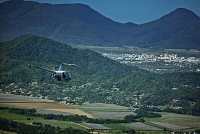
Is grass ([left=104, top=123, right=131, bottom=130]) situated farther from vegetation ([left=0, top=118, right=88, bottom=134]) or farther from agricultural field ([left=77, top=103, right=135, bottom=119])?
vegetation ([left=0, top=118, right=88, bottom=134])

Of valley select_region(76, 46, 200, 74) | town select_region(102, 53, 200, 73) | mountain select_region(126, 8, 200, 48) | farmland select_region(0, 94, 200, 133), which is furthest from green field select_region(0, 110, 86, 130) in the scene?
mountain select_region(126, 8, 200, 48)

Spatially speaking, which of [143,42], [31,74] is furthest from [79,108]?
[143,42]

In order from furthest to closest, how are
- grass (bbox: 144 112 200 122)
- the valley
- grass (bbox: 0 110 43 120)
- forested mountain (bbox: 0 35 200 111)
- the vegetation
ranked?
the valley < forested mountain (bbox: 0 35 200 111) < grass (bbox: 144 112 200 122) < grass (bbox: 0 110 43 120) < the vegetation

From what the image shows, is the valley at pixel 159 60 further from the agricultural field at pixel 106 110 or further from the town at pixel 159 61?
the agricultural field at pixel 106 110

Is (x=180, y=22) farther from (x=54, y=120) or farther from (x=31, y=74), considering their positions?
(x=54, y=120)

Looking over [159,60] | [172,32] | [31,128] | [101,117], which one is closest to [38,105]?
[101,117]

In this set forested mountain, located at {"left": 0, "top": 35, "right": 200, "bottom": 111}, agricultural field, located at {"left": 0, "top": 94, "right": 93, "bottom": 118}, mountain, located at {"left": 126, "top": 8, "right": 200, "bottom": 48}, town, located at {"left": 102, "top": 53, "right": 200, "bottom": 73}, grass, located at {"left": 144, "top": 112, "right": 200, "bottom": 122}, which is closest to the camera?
grass, located at {"left": 144, "top": 112, "right": 200, "bottom": 122}
